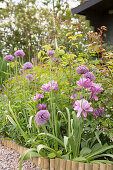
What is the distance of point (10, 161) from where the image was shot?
205cm

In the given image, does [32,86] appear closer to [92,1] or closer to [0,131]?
[0,131]

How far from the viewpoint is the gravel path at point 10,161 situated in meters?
1.91

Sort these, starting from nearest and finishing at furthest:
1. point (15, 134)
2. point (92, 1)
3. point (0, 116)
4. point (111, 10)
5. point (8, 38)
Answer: point (15, 134)
point (0, 116)
point (92, 1)
point (111, 10)
point (8, 38)

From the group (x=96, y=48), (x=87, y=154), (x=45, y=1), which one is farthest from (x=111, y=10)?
(x=45, y=1)

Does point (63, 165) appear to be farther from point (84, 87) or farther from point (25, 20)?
point (25, 20)

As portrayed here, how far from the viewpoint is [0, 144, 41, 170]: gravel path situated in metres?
1.91

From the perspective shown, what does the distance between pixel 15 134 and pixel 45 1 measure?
43.1 feet

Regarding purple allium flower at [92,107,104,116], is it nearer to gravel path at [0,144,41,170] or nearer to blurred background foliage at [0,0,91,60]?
gravel path at [0,144,41,170]

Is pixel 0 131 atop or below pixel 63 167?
atop

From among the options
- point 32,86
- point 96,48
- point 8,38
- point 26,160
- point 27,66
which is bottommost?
point 26,160

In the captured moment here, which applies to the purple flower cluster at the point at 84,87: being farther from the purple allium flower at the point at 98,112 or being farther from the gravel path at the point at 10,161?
the gravel path at the point at 10,161

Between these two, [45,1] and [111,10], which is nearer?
[111,10]

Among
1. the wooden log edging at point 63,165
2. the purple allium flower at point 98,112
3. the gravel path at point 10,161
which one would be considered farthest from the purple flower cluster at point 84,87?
the gravel path at point 10,161

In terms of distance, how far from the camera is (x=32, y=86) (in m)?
2.86
